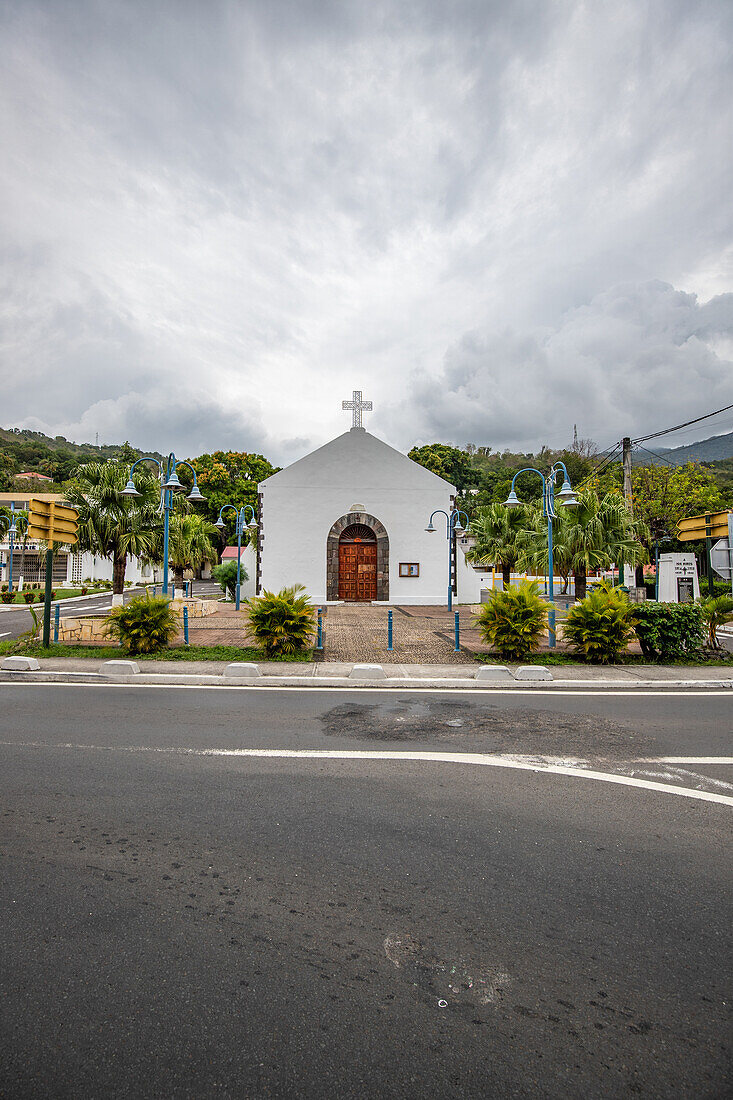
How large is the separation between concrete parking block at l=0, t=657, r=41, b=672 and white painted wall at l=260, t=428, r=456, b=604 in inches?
535

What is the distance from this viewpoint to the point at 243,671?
427 inches

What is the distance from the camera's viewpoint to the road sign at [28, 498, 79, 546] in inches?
536

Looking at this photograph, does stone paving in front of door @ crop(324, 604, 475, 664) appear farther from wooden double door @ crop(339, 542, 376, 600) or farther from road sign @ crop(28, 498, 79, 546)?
road sign @ crop(28, 498, 79, 546)

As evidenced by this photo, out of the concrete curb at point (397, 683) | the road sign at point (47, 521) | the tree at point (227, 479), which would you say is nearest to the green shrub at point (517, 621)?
the concrete curb at point (397, 683)

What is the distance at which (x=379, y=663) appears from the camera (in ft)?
39.1

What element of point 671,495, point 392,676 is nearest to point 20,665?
point 392,676

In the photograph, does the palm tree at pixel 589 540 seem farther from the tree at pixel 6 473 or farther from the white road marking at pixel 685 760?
the tree at pixel 6 473

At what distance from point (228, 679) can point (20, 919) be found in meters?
7.39

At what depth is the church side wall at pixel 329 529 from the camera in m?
24.8

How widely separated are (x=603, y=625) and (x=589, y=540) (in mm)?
5034

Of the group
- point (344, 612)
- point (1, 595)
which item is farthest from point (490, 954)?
point (1, 595)

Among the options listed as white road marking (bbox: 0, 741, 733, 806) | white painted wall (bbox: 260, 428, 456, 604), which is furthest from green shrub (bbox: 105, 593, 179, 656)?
white painted wall (bbox: 260, 428, 456, 604)

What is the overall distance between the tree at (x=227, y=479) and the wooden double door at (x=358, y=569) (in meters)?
31.8

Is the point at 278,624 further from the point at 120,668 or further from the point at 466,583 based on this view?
the point at 466,583
